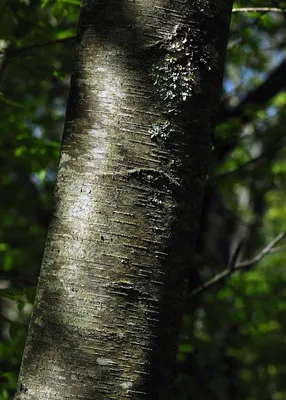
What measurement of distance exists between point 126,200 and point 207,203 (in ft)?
14.1

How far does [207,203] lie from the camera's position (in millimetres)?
5680

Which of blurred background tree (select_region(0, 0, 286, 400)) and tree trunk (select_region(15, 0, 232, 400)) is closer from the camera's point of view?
tree trunk (select_region(15, 0, 232, 400))

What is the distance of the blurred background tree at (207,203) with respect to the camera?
135 inches

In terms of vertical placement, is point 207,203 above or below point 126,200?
above

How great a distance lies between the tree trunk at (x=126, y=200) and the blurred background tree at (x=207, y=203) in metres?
1.12

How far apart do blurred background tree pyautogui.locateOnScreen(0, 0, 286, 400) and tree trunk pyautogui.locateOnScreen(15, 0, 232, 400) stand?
44.2 inches

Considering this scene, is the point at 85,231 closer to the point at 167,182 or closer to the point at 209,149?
the point at 167,182

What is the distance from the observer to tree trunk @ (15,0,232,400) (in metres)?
1.39

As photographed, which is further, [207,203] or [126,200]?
[207,203]

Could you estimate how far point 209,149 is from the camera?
154 centimetres

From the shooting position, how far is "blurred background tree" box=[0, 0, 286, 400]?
11.2 feet

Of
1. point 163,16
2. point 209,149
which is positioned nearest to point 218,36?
point 163,16

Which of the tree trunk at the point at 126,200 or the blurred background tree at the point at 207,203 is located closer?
the tree trunk at the point at 126,200

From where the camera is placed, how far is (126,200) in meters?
1.42
